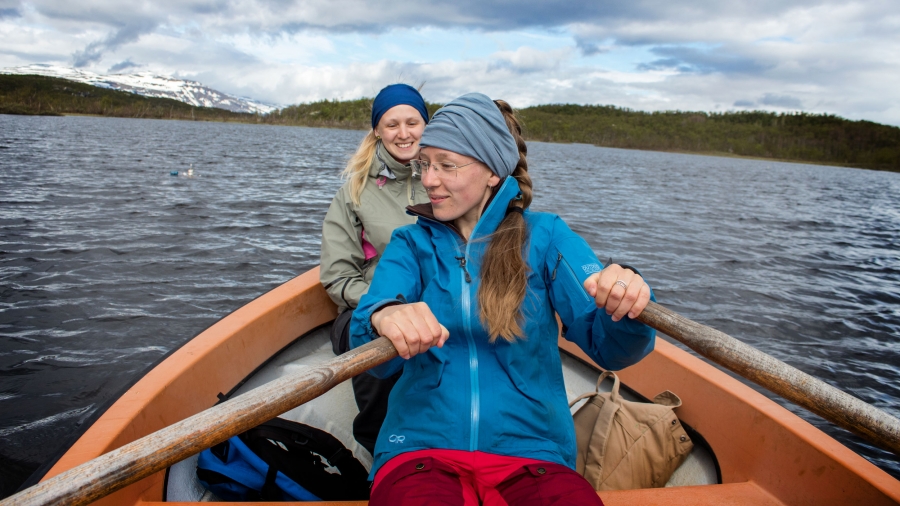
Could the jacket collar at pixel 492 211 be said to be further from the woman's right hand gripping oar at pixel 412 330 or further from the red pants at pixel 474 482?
the red pants at pixel 474 482

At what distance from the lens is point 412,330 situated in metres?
1.48

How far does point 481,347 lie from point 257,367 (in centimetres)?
194

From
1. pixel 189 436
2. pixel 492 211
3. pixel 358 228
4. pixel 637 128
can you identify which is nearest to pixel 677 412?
pixel 492 211

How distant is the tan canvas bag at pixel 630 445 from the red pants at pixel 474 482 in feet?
3.53

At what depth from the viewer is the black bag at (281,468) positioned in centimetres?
217

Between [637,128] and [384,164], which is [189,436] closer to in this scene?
[384,164]

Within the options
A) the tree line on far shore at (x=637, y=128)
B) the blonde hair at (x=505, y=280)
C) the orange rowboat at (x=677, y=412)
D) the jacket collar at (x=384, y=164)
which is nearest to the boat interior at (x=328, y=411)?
the orange rowboat at (x=677, y=412)

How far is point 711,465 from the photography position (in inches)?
103

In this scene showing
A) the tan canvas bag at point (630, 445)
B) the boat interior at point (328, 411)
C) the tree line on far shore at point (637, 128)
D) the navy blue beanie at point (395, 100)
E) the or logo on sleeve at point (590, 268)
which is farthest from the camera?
the tree line on far shore at point (637, 128)

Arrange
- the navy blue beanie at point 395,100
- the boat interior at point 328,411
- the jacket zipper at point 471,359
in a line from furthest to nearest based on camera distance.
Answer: the navy blue beanie at point 395,100
the boat interior at point 328,411
the jacket zipper at point 471,359

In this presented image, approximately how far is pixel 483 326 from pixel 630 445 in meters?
1.26

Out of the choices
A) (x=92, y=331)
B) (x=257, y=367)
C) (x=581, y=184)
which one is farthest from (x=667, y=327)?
(x=581, y=184)

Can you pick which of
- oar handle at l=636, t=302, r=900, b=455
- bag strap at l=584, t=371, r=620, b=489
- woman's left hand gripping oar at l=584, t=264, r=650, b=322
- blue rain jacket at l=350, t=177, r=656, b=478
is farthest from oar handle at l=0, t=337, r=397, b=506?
bag strap at l=584, t=371, r=620, b=489

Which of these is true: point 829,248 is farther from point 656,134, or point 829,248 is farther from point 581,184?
point 656,134
